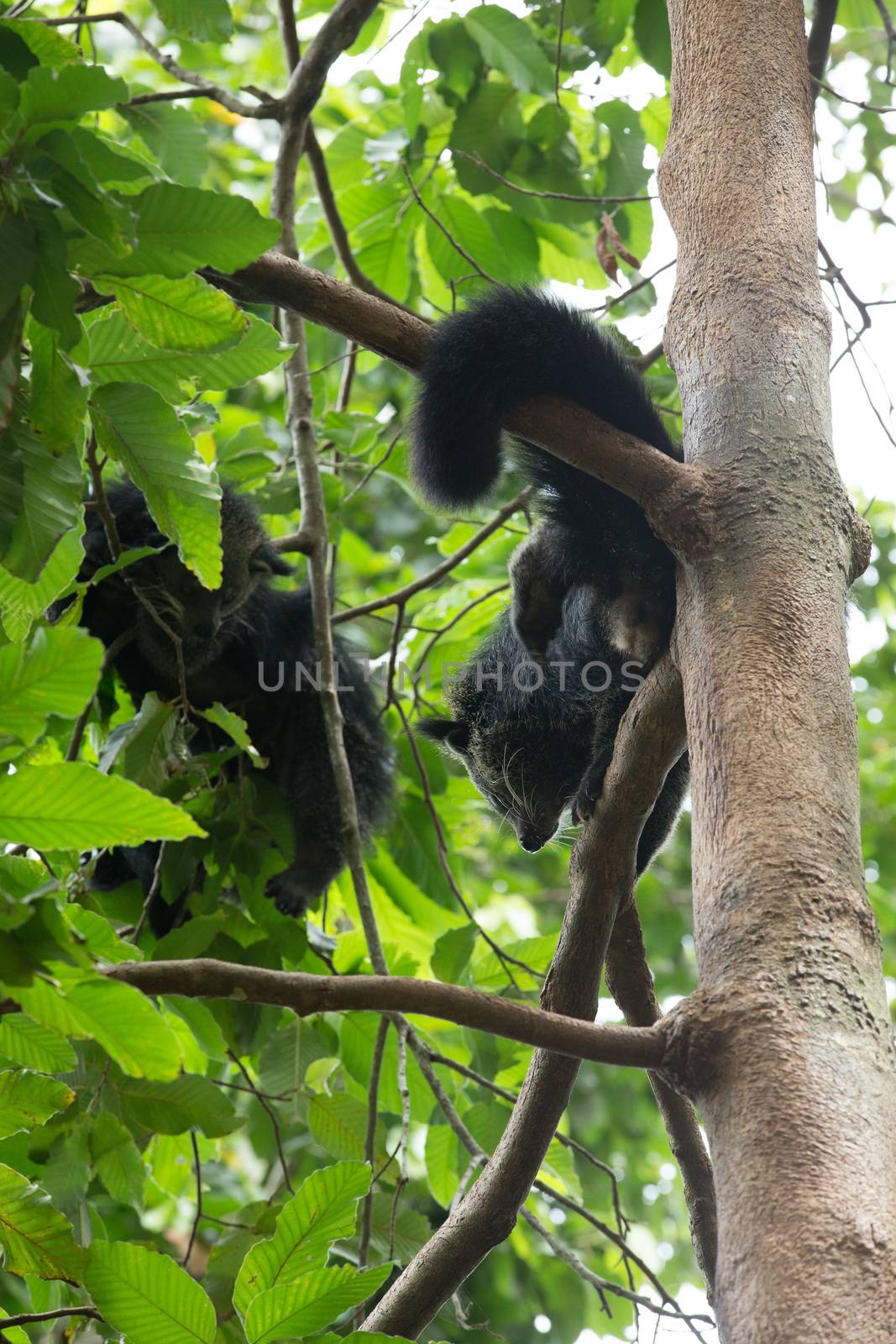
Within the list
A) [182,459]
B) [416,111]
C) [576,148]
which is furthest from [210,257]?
[576,148]

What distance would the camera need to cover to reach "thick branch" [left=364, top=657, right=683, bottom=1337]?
144 cm

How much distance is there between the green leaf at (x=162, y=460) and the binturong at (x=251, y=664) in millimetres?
1008

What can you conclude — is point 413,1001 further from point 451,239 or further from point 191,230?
point 451,239

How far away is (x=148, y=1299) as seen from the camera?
128 cm

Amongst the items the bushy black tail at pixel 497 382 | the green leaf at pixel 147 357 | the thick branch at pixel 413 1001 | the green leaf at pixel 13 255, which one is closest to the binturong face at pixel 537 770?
the bushy black tail at pixel 497 382

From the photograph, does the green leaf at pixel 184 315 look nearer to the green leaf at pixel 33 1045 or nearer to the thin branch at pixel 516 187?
the green leaf at pixel 33 1045

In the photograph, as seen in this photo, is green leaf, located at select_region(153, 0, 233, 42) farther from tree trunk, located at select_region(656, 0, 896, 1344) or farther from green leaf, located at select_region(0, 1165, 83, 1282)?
green leaf, located at select_region(0, 1165, 83, 1282)

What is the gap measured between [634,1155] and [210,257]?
6.12 metres

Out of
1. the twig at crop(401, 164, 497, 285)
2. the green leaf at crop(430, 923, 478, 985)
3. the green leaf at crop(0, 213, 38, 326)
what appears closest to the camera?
the green leaf at crop(0, 213, 38, 326)

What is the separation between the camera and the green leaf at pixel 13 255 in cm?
105

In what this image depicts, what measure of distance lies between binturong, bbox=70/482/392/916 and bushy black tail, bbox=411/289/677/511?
89cm

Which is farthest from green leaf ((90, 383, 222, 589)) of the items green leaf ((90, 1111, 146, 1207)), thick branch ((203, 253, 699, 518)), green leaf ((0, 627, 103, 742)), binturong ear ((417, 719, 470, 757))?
binturong ear ((417, 719, 470, 757))

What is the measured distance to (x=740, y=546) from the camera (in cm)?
141

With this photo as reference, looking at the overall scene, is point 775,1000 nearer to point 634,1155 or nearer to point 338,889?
point 338,889
